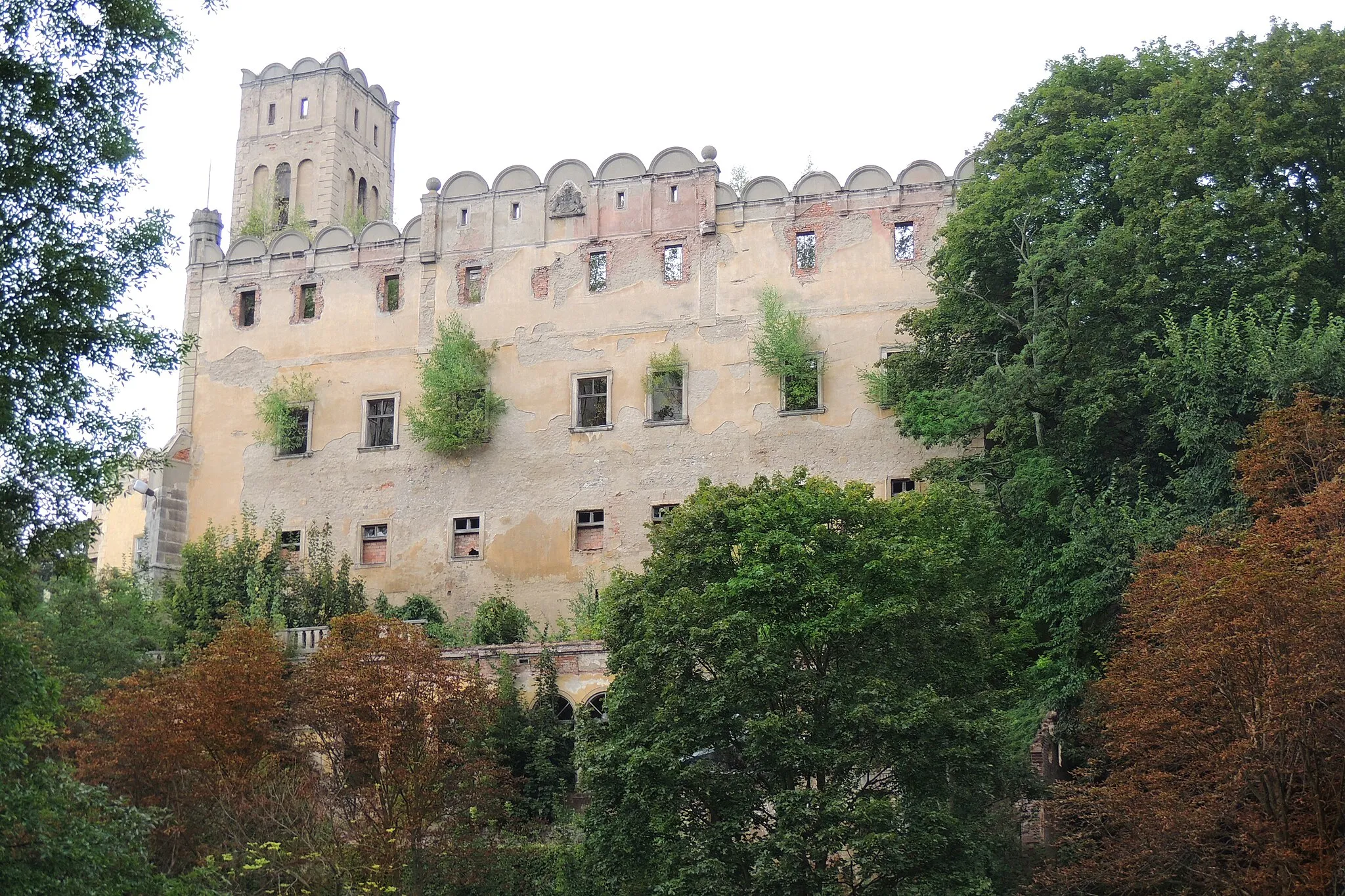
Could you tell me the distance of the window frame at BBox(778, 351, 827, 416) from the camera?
36062 mm

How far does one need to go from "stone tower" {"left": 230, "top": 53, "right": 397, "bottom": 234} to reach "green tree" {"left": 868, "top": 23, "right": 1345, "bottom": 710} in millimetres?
22350

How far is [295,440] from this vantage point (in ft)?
128

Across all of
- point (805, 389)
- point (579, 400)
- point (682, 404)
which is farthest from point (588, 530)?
point (805, 389)

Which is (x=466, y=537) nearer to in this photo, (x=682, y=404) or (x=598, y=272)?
(x=682, y=404)

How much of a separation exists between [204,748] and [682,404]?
1494 centimetres

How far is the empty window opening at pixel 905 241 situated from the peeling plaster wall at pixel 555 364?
18cm

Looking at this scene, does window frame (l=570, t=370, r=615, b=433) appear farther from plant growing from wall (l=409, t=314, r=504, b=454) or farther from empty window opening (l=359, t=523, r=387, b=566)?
empty window opening (l=359, t=523, r=387, b=566)

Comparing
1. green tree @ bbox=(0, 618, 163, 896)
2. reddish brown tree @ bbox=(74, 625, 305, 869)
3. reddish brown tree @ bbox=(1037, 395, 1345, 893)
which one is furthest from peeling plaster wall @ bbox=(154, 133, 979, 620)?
green tree @ bbox=(0, 618, 163, 896)

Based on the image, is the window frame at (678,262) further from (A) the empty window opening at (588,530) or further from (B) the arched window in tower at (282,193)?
(B) the arched window in tower at (282,193)

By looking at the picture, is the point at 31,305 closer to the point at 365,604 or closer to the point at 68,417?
the point at 68,417

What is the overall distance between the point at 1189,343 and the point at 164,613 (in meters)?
20.9

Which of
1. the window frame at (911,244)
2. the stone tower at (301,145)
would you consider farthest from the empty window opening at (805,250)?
the stone tower at (301,145)

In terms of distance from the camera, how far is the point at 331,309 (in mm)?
39781

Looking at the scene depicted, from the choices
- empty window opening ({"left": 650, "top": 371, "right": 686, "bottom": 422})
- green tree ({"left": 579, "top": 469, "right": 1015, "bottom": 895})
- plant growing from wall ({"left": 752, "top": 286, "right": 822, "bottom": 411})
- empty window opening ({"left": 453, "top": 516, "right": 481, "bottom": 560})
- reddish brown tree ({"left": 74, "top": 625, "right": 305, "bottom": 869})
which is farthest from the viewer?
empty window opening ({"left": 453, "top": 516, "right": 481, "bottom": 560})
